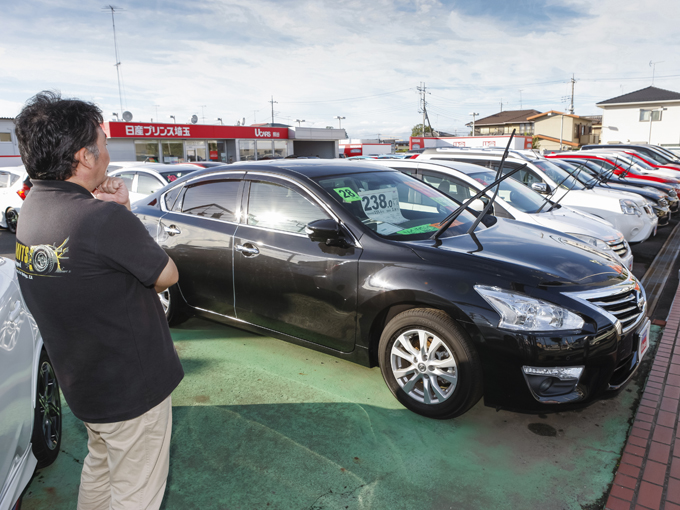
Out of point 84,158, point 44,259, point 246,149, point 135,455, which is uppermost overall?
point 246,149

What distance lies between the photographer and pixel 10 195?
10.7 metres

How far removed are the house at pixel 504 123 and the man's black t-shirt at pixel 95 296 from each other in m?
72.4

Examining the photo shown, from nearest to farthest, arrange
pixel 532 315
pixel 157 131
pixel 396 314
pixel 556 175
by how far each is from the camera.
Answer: pixel 532 315 → pixel 396 314 → pixel 556 175 → pixel 157 131

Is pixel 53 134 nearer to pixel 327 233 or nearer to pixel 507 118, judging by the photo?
pixel 327 233

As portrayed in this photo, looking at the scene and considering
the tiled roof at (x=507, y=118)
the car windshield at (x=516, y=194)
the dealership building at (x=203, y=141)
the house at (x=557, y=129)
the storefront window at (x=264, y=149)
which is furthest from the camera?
the tiled roof at (x=507, y=118)

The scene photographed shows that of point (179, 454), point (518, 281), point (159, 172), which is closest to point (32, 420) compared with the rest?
point (179, 454)

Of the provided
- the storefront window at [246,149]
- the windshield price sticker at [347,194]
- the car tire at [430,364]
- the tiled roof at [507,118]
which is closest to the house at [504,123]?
the tiled roof at [507,118]

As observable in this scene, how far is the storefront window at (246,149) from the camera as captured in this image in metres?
35.3

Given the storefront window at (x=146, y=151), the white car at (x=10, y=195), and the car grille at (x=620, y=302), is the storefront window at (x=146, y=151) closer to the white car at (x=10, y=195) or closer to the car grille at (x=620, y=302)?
the white car at (x=10, y=195)

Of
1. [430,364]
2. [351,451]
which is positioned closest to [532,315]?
[430,364]

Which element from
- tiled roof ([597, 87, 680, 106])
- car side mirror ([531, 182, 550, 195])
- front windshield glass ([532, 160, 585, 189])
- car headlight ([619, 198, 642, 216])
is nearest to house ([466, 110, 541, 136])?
tiled roof ([597, 87, 680, 106])

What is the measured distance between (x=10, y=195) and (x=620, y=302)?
11.8m

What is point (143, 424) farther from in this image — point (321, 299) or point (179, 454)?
point (321, 299)

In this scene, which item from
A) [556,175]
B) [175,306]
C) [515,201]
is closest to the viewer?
[175,306]
